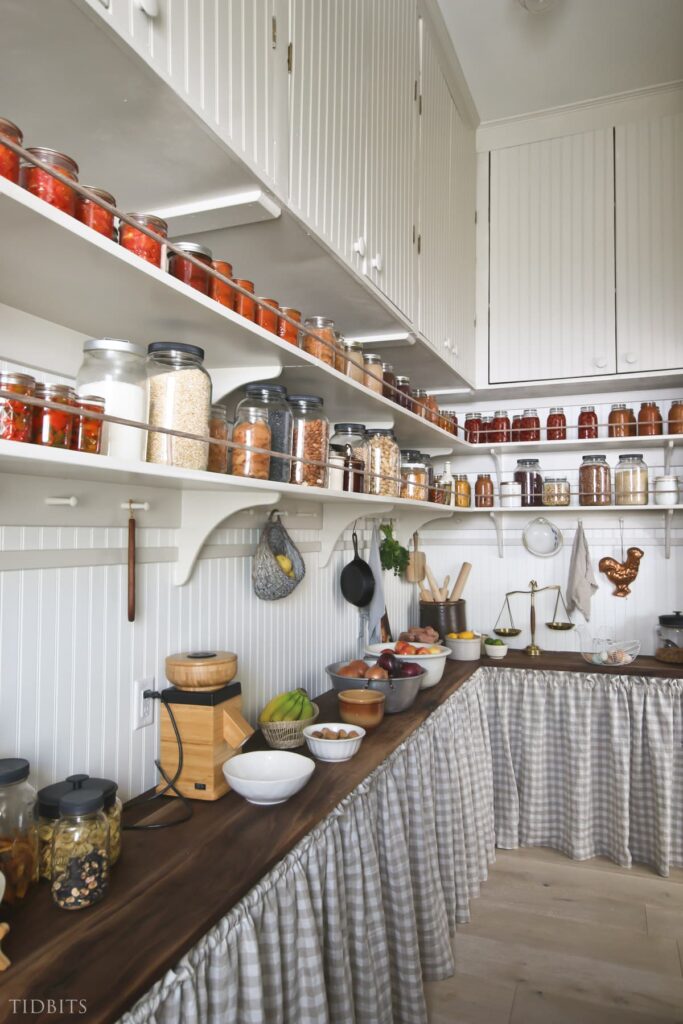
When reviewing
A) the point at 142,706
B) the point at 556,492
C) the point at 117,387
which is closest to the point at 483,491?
the point at 556,492

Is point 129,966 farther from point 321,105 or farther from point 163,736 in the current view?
point 321,105

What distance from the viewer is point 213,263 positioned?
1318 mm

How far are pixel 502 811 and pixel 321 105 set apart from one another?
2.73m

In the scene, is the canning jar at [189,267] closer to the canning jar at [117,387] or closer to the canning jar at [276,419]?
the canning jar at [117,387]

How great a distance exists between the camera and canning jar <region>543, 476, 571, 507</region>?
3.17 m

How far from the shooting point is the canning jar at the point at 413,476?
2.44 m

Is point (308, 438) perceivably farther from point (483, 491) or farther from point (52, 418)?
point (483, 491)

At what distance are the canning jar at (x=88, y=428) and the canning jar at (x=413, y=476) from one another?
147cm

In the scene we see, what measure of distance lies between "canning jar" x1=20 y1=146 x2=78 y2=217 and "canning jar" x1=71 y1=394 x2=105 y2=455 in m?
0.25

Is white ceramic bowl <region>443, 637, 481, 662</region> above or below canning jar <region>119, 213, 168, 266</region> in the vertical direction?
below

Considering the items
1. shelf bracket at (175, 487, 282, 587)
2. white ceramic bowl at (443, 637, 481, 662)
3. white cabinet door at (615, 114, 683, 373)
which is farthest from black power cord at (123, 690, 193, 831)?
white cabinet door at (615, 114, 683, 373)

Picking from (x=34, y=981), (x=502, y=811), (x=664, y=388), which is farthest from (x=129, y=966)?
(x=664, y=388)

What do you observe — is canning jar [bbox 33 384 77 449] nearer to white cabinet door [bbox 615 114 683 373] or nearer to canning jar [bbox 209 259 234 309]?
canning jar [bbox 209 259 234 309]

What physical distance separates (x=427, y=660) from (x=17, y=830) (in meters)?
1.59
